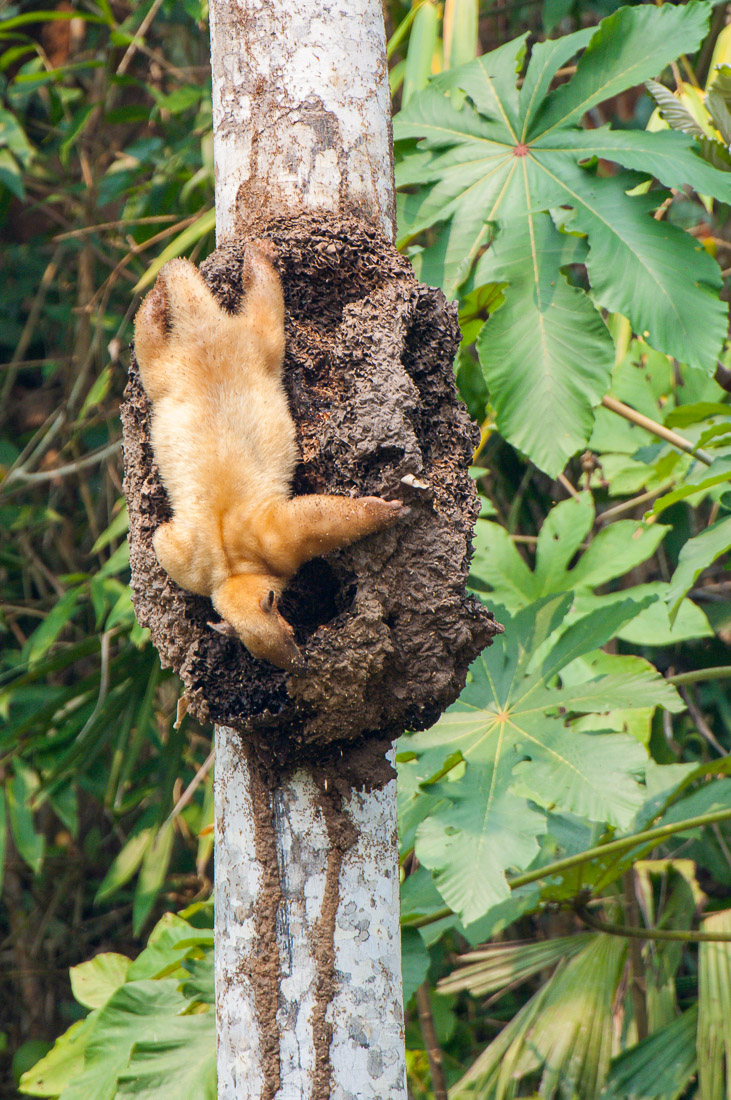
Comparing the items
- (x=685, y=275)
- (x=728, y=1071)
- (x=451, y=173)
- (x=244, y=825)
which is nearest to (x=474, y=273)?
(x=451, y=173)

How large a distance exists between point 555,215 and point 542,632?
3.42 feet

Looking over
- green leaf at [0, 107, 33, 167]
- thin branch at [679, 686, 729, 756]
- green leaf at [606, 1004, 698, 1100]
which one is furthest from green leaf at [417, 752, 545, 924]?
green leaf at [0, 107, 33, 167]

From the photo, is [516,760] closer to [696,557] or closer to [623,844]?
[623,844]

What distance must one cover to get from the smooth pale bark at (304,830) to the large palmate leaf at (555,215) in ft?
1.95

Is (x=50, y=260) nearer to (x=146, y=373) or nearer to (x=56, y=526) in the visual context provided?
(x=56, y=526)

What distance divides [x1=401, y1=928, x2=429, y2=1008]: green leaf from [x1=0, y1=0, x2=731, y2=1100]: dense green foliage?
10 millimetres

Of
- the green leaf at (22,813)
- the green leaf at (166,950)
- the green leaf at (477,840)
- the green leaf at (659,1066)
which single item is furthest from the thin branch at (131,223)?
the green leaf at (659,1066)

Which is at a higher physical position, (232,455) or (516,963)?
(232,455)

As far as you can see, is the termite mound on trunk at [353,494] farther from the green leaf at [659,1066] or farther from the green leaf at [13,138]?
the green leaf at [13,138]

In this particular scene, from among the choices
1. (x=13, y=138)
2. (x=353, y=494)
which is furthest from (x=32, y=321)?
(x=353, y=494)

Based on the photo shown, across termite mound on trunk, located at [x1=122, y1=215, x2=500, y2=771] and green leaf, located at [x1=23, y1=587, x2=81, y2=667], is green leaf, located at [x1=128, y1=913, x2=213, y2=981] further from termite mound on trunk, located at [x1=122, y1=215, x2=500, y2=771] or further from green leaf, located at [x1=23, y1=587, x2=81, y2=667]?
green leaf, located at [x1=23, y1=587, x2=81, y2=667]

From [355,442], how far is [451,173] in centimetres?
125

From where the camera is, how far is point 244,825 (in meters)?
1.63

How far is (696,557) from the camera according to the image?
221 centimetres
